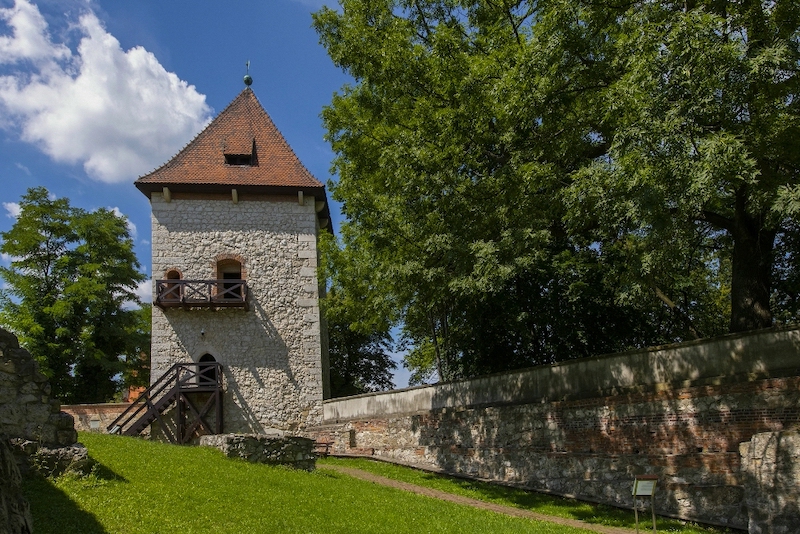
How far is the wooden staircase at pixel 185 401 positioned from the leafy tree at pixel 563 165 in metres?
5.73

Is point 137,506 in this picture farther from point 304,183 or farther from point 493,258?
point 304,183

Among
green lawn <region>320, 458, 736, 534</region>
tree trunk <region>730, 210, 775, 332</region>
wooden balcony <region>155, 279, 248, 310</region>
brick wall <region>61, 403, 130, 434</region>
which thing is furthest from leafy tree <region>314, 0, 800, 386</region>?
brick wall <region>61, 403, 130, 434</region>

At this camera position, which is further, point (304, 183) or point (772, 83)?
point (304, 183)

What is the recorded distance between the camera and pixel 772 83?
9094 mm

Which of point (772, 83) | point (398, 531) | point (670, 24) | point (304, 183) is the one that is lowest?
point (398, 531)

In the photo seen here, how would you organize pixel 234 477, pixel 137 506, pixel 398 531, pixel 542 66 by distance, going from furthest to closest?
1. pixel 542 66
2. pixel 234 477
3. pixel 398 531
4. pixel 137 506

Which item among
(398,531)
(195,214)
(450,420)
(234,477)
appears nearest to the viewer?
(398,531)

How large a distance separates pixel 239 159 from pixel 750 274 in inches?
586

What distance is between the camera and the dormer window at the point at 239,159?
818 inches

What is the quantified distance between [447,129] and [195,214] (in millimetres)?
10306

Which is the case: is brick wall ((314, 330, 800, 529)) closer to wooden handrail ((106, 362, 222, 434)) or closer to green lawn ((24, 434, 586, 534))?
green lawn ((24, 434, 586, 534))

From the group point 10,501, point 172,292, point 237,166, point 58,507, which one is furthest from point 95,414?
point 10,501

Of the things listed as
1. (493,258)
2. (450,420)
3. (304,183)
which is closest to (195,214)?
(304,183)

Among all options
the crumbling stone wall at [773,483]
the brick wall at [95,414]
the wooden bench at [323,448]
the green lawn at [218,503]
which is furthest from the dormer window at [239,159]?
the crumbling stone wall at [773,483]
